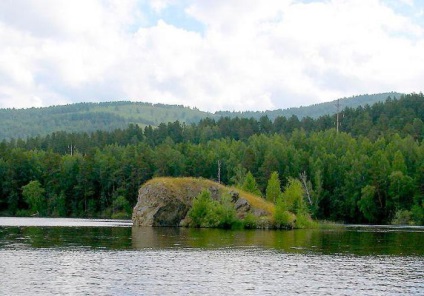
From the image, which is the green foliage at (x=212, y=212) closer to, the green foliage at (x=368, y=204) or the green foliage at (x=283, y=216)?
the green foliage at (x=283, y=216)

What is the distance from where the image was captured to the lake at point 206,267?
153 ft

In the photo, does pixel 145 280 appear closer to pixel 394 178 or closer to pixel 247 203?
pixel 247 203

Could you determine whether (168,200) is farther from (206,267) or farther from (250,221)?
(206,267)

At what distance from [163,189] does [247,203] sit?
16.3 meters

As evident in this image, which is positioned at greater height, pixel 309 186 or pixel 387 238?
pixel 309 186

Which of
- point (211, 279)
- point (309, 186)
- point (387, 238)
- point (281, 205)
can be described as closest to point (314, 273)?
point (211, 279)

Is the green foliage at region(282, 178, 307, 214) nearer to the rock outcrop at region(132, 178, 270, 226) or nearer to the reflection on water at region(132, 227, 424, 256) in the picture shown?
the rock outcrop at region(132, 178, 270, 226)

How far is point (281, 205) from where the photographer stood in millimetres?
117312

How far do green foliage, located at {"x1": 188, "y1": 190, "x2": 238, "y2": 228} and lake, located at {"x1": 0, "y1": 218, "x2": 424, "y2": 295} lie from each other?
31.4 meters

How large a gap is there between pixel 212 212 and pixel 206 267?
6148cm

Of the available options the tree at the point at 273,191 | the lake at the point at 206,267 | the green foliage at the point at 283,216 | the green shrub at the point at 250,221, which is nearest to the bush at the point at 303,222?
the green foliage at the point at 283,216

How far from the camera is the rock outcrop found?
412 feet

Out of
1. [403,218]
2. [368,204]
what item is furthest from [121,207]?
[403,218]

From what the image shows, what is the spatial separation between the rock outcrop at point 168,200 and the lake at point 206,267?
3721 cm
